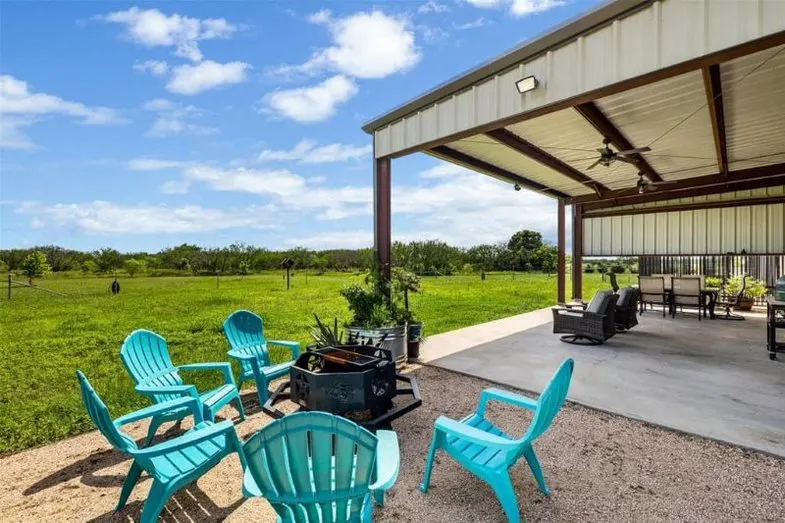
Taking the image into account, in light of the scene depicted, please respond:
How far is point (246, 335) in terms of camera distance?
13.1ft

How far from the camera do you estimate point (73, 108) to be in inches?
263

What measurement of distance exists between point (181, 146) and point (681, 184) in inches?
462

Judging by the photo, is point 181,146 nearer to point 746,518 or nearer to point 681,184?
point 746,518

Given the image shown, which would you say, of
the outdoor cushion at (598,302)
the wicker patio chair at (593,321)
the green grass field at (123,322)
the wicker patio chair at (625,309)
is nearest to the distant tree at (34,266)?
the green grass field at (123,322)

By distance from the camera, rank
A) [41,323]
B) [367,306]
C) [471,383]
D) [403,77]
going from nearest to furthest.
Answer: [471,383] < [367,306] < [403,77] < [41,323]

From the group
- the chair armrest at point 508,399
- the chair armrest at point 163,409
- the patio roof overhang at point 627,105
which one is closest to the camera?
the chair armrest at point 163,409

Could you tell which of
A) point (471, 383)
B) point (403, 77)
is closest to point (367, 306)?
point (471, 383)

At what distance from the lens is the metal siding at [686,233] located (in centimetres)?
1050

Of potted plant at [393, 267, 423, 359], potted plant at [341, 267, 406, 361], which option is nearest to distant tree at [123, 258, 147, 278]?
potted plant at [341, 267, 406, 361]

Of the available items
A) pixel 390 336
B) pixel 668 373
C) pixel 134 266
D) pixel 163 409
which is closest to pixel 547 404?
pixel 163 409

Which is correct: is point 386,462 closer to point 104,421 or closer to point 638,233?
point 104,421

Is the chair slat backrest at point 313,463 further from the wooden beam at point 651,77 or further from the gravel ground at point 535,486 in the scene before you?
the wooden beam at point 651,77

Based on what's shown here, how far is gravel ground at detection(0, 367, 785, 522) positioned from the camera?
2.00m

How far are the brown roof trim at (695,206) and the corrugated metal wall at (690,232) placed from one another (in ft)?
0.33
